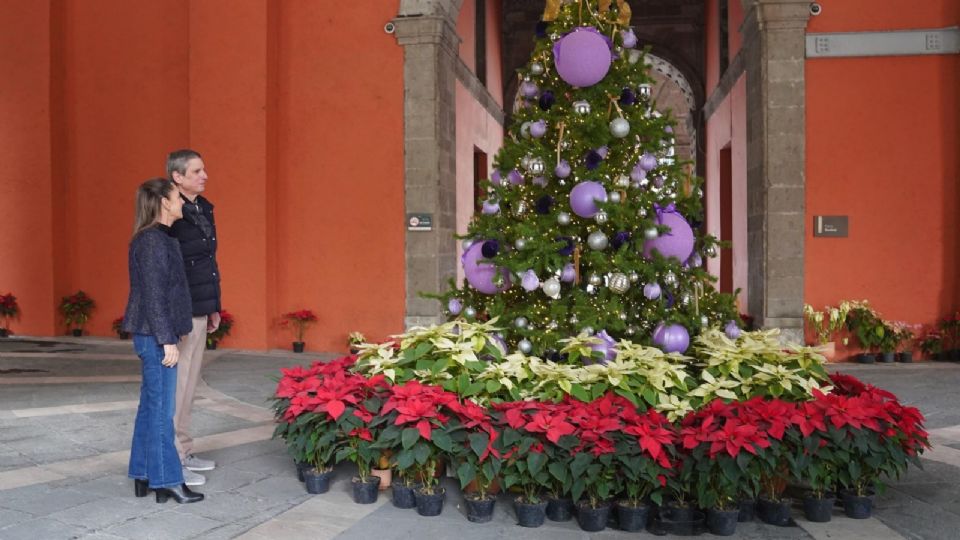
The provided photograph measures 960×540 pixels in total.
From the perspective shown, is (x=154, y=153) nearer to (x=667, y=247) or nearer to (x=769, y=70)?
(x=769, y=70)

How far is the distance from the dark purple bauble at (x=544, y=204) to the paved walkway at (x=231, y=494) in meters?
1.50

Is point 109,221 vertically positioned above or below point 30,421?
above

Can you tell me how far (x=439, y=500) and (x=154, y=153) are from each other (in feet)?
27.6

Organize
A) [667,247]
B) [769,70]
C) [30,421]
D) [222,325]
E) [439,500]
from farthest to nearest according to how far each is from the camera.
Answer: [222,325]
[769,70]
[30,421]
[667,247]
[439,500]

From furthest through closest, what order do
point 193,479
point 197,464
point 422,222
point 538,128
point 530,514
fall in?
point 422,222
point 538,128
point 197,464
point 193,479
point 530,514

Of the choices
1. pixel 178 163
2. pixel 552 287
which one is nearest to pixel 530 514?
pixel 552 287

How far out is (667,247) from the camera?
4.13 m

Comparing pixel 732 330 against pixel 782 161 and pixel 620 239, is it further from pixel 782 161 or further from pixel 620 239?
pixel 782 161

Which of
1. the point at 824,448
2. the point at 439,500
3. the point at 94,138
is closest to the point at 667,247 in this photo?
the point at 824,448

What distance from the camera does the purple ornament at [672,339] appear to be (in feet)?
13.2

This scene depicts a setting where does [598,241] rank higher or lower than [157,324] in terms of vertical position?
higher

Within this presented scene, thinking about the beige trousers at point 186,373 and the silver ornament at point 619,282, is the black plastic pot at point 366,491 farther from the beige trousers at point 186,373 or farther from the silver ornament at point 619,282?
the silver ornament at point 619,282

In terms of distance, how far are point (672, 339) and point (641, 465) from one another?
3.63 ft

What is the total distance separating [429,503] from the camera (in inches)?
130
